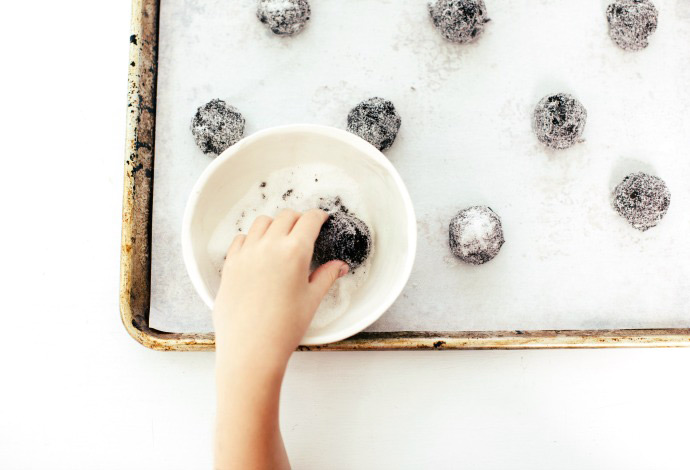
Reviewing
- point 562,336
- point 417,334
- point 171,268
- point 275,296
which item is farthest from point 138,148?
point 562,336

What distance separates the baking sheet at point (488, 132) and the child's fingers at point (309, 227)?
17 centimetres

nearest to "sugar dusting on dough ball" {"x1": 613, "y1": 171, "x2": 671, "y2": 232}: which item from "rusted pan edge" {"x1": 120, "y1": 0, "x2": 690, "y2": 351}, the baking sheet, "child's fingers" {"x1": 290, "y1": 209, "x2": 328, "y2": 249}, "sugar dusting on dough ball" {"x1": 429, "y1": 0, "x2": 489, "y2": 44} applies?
the baking sheet

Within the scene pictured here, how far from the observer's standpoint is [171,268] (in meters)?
0.64

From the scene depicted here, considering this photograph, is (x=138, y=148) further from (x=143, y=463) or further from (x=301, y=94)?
(x=143, y=463)

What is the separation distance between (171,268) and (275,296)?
0.21 metres

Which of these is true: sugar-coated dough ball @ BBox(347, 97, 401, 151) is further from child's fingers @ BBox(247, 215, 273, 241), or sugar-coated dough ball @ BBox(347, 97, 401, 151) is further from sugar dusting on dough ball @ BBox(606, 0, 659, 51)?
sugar dusting on dough ball @ BBox(606, 0, 659, 51)

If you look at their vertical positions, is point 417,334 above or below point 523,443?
above

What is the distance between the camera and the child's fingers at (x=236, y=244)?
1.68ft

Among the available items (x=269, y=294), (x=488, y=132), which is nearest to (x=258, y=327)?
(x=269, y=294)

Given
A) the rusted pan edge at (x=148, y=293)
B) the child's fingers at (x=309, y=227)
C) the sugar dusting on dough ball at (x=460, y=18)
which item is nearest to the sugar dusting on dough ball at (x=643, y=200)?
the rusted pan edge at (x=148, y=293)

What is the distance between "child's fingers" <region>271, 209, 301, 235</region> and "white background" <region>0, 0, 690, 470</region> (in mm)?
201

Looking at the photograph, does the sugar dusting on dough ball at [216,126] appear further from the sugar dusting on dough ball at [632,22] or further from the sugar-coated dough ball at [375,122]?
the sugar dusting on dough ball at [632,22]

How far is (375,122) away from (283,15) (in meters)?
0.17

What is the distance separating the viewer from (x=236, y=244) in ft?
1.69
